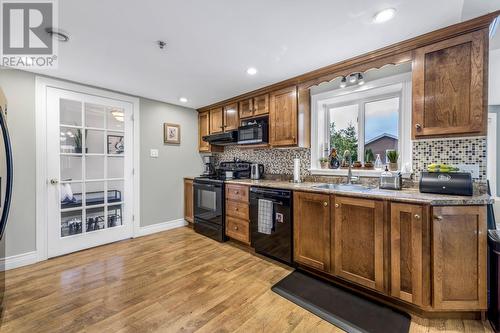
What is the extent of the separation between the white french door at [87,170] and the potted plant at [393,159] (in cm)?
353

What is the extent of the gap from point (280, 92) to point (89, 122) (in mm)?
2680

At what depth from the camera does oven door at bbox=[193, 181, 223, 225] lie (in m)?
3.21

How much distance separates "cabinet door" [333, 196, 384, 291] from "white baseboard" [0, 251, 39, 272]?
339 centimetres

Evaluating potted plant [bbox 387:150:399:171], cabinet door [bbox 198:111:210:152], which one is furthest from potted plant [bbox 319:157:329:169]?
cabinet door [bbox 198:111:210:152]

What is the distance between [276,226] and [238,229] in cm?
70

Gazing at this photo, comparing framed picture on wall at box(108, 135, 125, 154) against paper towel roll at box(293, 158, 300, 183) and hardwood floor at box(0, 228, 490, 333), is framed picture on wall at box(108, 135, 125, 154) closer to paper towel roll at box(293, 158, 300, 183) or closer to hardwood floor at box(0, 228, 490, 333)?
hardwood floor at box(0, 228, 490, 333)

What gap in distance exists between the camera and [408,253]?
1633mm

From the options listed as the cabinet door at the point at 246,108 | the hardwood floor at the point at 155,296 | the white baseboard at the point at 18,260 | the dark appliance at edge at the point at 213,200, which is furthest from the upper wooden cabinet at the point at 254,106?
the white baseboard at the point at 18,260

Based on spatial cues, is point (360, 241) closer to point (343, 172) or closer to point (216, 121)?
point (343, 172)

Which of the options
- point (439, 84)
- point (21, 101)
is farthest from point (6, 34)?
point (439, 84)

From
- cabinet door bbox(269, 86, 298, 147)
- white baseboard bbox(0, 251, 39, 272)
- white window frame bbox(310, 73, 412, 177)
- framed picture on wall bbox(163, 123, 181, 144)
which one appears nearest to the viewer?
white window frame bbox(310, 73, 412, 177)

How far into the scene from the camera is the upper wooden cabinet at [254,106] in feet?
10.3

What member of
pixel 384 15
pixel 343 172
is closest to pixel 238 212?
pixel 343 172

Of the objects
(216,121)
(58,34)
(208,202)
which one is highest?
(58,34)
